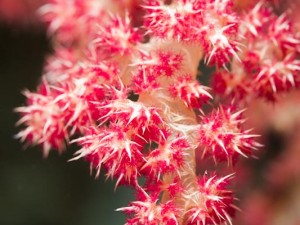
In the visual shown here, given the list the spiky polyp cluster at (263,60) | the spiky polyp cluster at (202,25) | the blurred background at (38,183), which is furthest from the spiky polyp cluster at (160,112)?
the blurred background at (38,183)

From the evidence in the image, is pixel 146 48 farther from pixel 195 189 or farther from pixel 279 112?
pixel 279 112

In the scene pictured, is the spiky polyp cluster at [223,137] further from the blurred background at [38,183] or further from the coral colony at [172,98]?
the blurred background at [38,183]

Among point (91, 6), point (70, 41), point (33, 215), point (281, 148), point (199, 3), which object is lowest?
point (33, 215)

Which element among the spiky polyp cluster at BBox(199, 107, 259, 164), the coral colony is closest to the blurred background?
the coral colony

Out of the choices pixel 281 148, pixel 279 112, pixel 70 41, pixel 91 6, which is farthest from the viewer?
pixel 281 148

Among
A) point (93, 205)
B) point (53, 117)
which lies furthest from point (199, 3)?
point (93, 205)

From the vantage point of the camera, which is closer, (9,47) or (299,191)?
(299,191)

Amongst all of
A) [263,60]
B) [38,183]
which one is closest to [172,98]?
[263,60]
